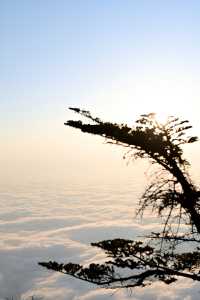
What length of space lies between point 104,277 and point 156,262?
1.57 m

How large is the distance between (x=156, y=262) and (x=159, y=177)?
10.8 ft

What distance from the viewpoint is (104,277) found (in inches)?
469

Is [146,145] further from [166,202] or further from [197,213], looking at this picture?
[197,213]

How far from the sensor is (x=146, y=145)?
29.9 feet

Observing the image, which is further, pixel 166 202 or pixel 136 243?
pixel 136 243

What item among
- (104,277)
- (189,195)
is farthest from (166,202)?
(104,277)

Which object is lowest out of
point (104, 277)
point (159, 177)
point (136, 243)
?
point (104, 277)

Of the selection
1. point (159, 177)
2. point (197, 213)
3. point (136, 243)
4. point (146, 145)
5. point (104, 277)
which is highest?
point (146, 145)

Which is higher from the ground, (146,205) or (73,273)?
(146,205)

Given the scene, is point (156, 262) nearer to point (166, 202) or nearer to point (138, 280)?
point (138, 280)

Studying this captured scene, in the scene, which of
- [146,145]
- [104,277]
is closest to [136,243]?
[104,277]

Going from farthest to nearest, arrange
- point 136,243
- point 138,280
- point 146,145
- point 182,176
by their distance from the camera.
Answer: point 136,243 → point 138,280 → point 182,176 → point 146,145

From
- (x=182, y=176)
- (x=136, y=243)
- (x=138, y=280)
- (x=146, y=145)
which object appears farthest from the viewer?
(x=136, y=243)

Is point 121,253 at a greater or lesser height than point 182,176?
lesser
